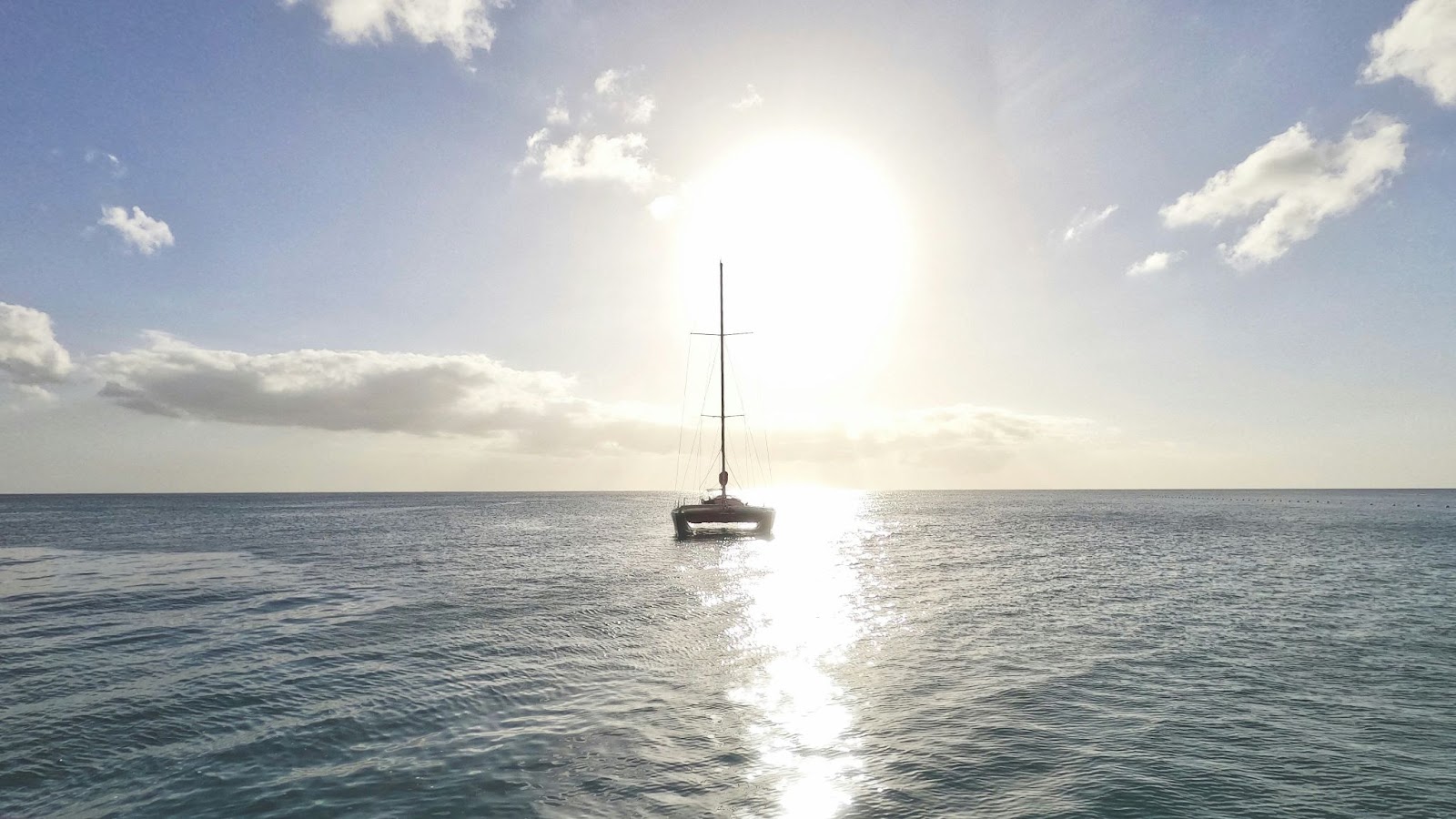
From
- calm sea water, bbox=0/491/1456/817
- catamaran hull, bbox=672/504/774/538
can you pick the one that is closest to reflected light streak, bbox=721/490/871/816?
calm sea water, bbox=0/491/1456/817

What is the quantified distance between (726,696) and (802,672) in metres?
3.46

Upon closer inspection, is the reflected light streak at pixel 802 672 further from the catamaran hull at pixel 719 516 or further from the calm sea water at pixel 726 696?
the catamaran hull at pixel 719 516

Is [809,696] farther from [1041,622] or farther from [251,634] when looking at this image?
[251,634]

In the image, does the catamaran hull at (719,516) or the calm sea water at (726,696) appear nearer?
the calm sea water at (726,696)

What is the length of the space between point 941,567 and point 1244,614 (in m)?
20.1

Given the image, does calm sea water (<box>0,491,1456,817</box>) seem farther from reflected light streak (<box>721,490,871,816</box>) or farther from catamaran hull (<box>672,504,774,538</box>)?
catamaran hull (<box>672,504,774,538</box>)

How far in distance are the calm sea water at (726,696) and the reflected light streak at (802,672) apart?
125 millimetres

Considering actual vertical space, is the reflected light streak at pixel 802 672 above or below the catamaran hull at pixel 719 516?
below

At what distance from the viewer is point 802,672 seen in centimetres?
2081

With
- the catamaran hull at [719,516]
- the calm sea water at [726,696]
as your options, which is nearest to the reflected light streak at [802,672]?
the calm sea water at [726,696]

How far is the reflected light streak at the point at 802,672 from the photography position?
13.1 metres

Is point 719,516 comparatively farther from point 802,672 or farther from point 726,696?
point 726,696

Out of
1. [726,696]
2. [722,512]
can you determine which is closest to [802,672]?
[726,696]

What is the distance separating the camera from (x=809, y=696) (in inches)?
725
